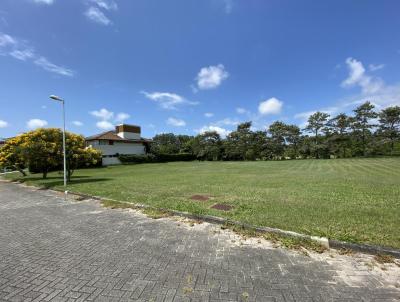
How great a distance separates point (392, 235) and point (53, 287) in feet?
20.0

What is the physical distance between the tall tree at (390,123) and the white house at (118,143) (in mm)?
46925

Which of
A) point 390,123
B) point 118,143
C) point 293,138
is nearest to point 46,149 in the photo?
point 118,143

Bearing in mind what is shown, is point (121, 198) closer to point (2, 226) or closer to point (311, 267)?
point (2, 226)

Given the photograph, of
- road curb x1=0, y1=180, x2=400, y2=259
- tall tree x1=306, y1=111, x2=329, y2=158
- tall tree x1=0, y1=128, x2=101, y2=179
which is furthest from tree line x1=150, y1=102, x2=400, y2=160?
road curb x1=0, y1=180, x2=400, y2=259

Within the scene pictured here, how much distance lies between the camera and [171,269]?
11.7ft

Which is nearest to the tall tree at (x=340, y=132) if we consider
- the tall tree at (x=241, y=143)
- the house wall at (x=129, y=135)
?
the tall tree at (x=241, y=143)

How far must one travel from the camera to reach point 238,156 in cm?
5084

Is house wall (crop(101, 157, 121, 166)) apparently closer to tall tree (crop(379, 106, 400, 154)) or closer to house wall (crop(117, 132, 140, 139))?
house wall (crop(117, 132, 140, 139))

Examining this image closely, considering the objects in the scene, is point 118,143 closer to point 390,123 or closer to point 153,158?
point 153,158

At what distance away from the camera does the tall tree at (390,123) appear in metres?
42.4

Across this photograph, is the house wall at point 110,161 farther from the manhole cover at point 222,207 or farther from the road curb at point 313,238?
the road curb at point 313,238

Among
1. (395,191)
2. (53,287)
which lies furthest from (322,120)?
(53,287)

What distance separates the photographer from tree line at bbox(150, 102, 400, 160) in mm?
44344

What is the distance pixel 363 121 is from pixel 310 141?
1085cm
